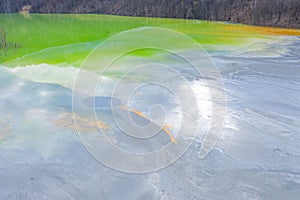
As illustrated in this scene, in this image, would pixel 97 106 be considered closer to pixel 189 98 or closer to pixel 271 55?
pixel 189 98

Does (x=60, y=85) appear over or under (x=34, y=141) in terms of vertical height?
over

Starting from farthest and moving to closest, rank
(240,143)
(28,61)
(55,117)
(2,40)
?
(2,40) → (28,61) → (55,117) → (240,143)

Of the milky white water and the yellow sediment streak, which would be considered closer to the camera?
the milky white water

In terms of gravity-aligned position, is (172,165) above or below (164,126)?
below

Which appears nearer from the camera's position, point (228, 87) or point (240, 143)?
point (240, 143)

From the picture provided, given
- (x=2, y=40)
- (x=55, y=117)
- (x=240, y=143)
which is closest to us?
(x=240, y=143)

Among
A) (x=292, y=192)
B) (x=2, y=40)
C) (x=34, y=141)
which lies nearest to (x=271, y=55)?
(x=292, y=192)

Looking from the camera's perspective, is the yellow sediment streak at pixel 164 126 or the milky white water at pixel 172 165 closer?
the milky white water at pixel 172 165

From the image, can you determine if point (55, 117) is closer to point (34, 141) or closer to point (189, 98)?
point (34, 141)

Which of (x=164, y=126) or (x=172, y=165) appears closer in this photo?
(x=172, y=165)

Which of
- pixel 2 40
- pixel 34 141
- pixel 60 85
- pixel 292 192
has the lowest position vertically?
pixel 292 192
